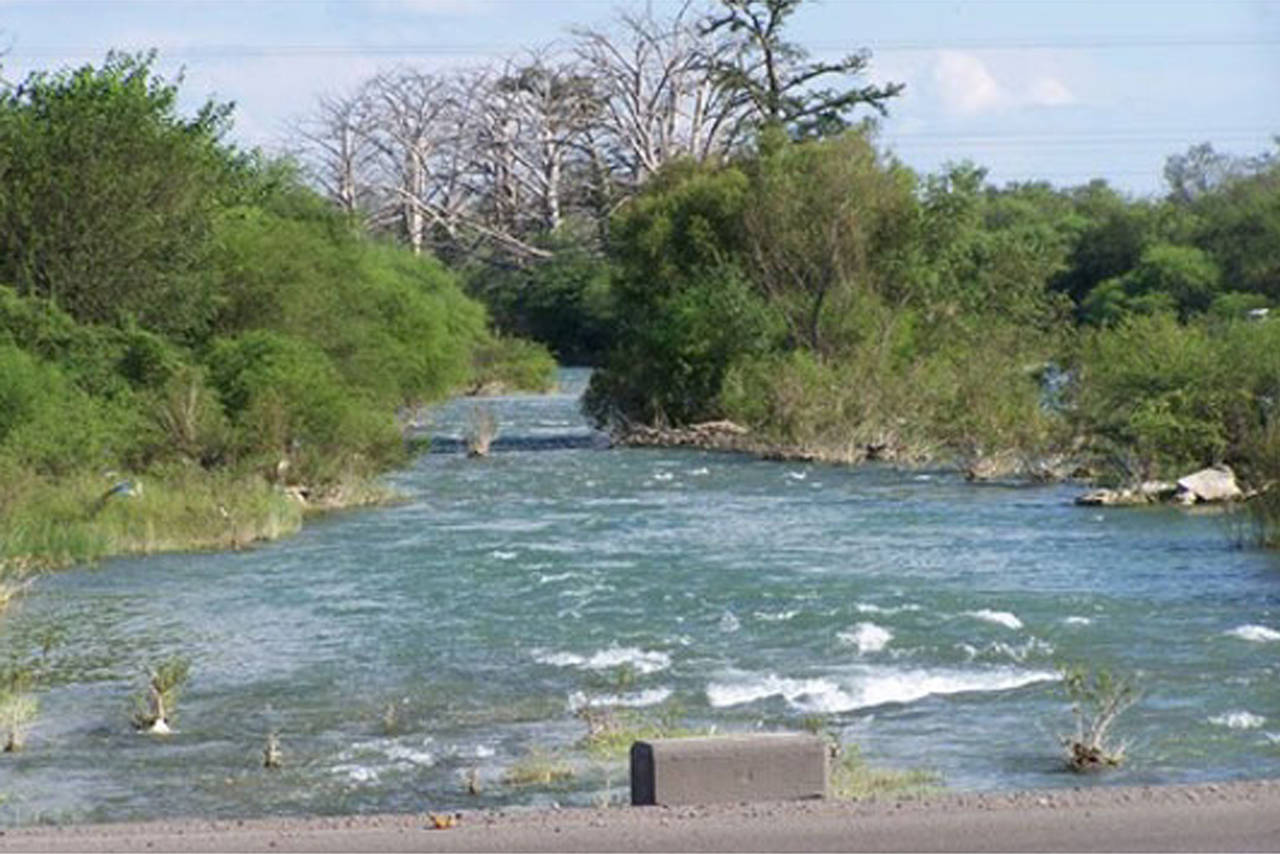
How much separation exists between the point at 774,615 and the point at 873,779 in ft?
34.3

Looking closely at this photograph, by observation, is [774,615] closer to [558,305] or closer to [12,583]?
[12,583]

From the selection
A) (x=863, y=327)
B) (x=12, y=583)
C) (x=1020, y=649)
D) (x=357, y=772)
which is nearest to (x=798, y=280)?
(x=863, y=327)

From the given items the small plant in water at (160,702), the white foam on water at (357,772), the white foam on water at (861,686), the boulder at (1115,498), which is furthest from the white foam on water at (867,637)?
the boulder at (1115,498)

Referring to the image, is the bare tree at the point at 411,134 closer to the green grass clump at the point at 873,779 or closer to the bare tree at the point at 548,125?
the bare tree at the point at 548,125

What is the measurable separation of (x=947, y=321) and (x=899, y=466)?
32.6ft

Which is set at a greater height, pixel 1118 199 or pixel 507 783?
pixel 1118 199

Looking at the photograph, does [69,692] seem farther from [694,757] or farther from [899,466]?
[899,466]

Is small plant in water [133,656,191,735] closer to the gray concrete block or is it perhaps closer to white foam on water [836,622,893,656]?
white foam on water [836,622,893,656]

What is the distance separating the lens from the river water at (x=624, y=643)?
17219mm

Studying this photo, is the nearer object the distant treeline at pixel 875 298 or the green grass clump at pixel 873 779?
the green grass clump at pixel 873 779

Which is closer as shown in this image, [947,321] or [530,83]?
[947,321]

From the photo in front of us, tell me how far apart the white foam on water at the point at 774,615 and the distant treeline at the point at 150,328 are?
10.9 m

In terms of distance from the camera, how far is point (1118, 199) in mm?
111438

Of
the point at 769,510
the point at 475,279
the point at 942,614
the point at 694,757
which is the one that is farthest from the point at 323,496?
the point at 475,279
